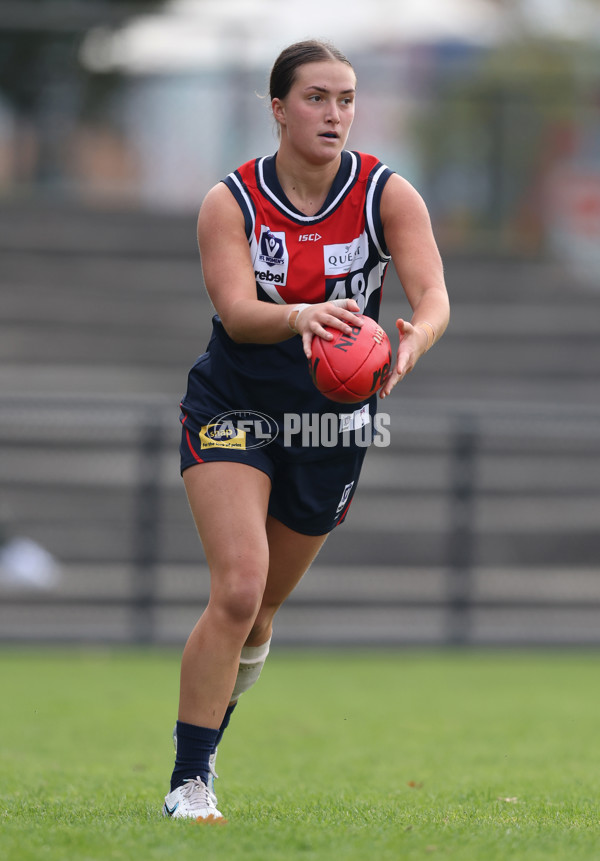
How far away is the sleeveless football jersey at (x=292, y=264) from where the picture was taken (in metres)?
4.08

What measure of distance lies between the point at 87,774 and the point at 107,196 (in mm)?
12744

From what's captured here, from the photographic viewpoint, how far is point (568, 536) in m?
12.0

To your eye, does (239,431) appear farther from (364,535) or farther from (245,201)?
(364,535)

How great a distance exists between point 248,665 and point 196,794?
0.68 meters

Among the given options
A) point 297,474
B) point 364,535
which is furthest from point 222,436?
point 364,535

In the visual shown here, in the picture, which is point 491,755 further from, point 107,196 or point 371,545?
point 107,196

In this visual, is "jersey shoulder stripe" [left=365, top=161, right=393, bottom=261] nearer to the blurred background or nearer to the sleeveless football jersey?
the sleeveless football jersey

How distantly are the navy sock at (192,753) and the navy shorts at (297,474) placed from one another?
0.73m

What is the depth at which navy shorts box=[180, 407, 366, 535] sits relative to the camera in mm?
4059

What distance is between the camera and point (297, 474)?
4160 millimetres

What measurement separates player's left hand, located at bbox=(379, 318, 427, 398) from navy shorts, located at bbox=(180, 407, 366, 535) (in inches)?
17.4

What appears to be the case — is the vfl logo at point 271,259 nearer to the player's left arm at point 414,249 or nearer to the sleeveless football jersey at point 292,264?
the sleeveless football jersey at point 292,264

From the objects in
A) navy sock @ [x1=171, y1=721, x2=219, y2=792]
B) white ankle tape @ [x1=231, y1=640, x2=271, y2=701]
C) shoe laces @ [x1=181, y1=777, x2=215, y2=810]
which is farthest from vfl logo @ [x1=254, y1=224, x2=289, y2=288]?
shoe laces @ [x1=181, y1=777, x2=215, y2=810]

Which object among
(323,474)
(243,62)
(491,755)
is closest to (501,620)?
(491,755)
